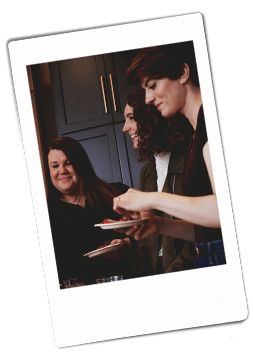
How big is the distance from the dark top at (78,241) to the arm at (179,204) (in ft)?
0.32

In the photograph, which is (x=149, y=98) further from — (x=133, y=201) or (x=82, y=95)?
(x=133, y=201)

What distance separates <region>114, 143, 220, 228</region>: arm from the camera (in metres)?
1.46

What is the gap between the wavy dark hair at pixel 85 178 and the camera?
4.90ft

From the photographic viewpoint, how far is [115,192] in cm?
149

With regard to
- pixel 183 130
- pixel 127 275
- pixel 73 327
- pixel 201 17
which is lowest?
pixel 73 327

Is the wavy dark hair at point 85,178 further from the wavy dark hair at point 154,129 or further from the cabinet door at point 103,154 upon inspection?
the wavy dark hair at point 154,129

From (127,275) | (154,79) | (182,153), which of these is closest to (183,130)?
(182,153)

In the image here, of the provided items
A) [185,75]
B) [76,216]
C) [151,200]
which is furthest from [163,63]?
[76,216]

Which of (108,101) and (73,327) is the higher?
(108,101)

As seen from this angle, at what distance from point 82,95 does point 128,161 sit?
285 millimetres

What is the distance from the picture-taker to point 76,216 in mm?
1522

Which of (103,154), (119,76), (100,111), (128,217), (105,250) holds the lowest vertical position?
(105,250)

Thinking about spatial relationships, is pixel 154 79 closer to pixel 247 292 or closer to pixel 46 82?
pixel 46 82

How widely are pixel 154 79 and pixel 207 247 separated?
61cm
